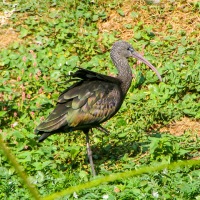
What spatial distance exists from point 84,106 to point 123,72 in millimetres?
1061

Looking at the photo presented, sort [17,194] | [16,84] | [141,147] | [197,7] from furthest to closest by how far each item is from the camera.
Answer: [197,7] < [16,84] < [141,147] < [17,194]

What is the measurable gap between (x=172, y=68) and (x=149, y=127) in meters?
1.55

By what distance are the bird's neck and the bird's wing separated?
34 centimetres

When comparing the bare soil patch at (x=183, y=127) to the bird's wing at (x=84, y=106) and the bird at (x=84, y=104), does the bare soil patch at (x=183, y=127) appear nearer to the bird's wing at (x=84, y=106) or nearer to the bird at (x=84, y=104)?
the bird at (x=84, y=104)

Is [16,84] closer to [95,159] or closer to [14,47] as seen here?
[14,47]

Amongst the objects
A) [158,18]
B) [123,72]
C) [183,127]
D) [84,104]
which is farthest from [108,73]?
[84,104]

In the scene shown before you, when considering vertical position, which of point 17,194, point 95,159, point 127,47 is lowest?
point 95,159

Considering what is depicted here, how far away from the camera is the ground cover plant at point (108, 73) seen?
237 inches

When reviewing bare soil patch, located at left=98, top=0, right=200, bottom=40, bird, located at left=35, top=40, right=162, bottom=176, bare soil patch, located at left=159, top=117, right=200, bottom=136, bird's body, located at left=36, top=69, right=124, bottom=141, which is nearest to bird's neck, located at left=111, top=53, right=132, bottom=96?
bird, located at left=35, top=40, right=162, bottom=176

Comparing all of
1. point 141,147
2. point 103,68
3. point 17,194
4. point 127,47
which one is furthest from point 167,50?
point 17,194

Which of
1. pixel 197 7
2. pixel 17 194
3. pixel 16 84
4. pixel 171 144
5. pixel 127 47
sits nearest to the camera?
pixel 17 194

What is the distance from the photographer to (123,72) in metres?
7.29

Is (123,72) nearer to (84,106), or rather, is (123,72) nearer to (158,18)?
(84,106)

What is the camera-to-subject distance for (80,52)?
10.0 meters
